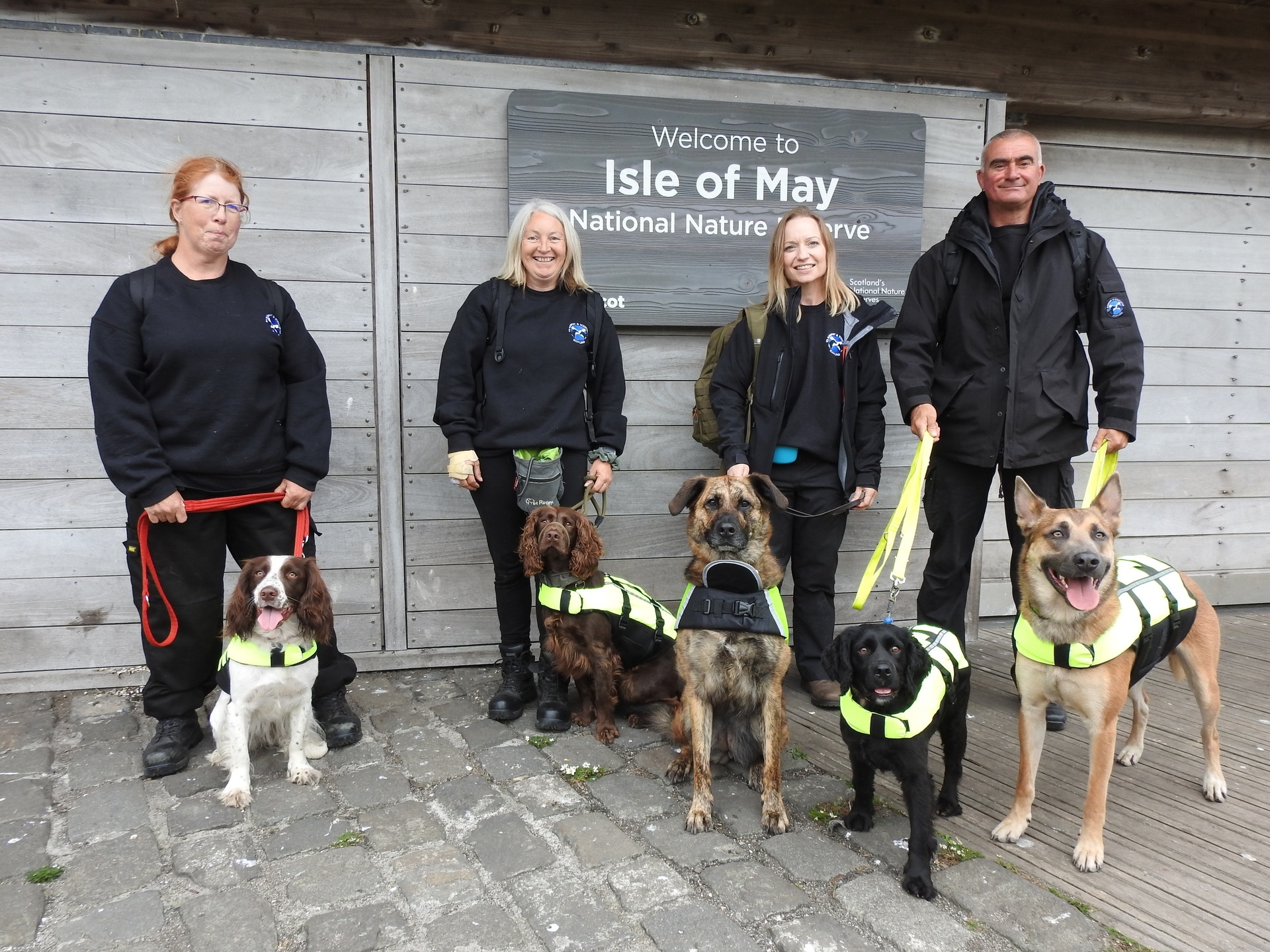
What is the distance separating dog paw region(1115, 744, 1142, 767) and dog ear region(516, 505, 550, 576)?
2568 mm

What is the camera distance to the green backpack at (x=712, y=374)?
426 cm

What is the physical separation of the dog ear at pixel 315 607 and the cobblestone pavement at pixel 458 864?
1.91 ft

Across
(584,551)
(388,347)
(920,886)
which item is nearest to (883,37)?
(388,347)

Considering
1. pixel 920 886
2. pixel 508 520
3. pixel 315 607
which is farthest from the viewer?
pixel 508 520

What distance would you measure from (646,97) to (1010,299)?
2.14m

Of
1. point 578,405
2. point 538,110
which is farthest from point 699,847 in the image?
point 538,110

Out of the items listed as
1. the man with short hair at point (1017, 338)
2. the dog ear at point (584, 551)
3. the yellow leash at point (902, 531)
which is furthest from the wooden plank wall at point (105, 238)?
the man with short hair at point (1017, 338)

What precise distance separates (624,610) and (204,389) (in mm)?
1986

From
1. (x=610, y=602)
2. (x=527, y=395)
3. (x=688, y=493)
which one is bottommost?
(x=610, y=602)

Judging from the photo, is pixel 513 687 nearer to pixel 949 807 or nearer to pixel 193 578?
pixel 193 578

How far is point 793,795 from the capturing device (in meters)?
3.34

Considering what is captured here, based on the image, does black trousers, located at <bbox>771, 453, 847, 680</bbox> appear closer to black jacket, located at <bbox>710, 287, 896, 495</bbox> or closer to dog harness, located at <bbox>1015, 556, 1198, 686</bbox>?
black jacket, located at <bbox>710, 287, 896, 495</bbox>

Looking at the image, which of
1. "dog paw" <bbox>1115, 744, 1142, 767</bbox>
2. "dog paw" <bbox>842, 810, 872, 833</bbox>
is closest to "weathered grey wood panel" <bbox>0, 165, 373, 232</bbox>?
"dog paw" <bbox>842, 810, 872, 833</bbox>

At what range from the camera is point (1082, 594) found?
2.87 m
